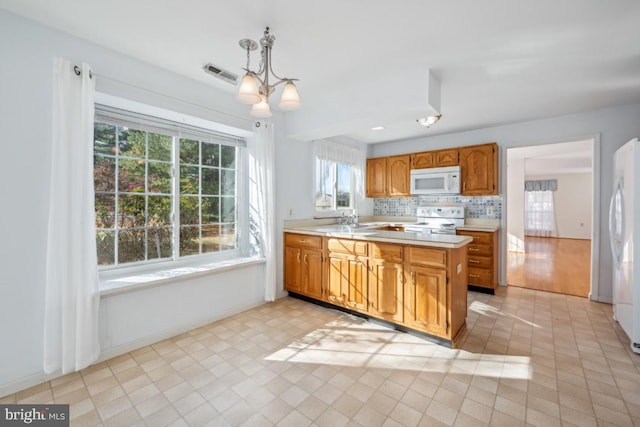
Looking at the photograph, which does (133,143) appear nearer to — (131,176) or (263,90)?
(131,176)

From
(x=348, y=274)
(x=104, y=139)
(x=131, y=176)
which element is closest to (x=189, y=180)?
(x=131, y=176)

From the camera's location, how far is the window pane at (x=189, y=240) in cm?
300

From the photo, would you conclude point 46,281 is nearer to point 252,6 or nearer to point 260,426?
point 260,426

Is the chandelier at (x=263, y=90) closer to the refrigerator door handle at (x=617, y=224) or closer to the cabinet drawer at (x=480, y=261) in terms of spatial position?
the refrigerator door handle at (x=617, y=224)

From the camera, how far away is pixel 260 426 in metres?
1.57

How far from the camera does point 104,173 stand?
2.43 m

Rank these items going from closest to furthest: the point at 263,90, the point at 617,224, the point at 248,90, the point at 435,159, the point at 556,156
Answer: the point at 248,90
the point at 263,90
the point at 617,224
the point at 435,159
the point at 556,156

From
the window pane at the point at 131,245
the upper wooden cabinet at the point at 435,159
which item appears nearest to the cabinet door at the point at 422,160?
the upper wooden cabinet at the point at 435,159

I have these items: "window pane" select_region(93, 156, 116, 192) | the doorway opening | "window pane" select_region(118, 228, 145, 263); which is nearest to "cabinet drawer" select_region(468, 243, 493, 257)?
the doorway opening

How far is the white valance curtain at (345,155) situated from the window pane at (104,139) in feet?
7.78

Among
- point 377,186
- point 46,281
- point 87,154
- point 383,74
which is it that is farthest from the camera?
point 377,186

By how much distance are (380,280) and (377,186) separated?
271 cm

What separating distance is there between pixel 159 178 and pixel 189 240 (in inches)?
27.8

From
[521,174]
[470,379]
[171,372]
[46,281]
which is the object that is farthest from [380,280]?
[521,174]
